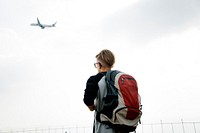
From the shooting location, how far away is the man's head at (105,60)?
2.25m

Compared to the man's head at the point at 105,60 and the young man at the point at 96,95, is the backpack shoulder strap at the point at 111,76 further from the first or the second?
the man's head at the point at 105,60

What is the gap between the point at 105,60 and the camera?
2240mm

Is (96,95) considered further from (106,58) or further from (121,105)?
(106,58)

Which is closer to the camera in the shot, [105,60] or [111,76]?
[111,76]

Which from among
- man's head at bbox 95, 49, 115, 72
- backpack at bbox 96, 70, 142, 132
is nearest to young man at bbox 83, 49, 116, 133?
backpack at bbox 96, 70, 142, 132

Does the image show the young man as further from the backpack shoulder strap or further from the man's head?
the man's head

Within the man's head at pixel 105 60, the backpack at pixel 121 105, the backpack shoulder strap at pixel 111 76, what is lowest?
the backpack at pixel 121 105

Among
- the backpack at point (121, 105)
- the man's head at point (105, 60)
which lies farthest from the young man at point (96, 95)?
the man's head at point (105, 60)

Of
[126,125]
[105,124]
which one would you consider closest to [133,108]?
[126,125]

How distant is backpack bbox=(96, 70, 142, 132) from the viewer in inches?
75.6

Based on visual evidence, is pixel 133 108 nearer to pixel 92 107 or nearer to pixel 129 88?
pixel 129 88

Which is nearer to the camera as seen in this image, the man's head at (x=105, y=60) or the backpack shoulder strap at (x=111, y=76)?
the backpack shoulder strap at (x=111, y=76)

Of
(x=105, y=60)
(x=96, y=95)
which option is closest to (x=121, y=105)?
(x=96, y=95)

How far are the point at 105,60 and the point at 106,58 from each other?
21mm
